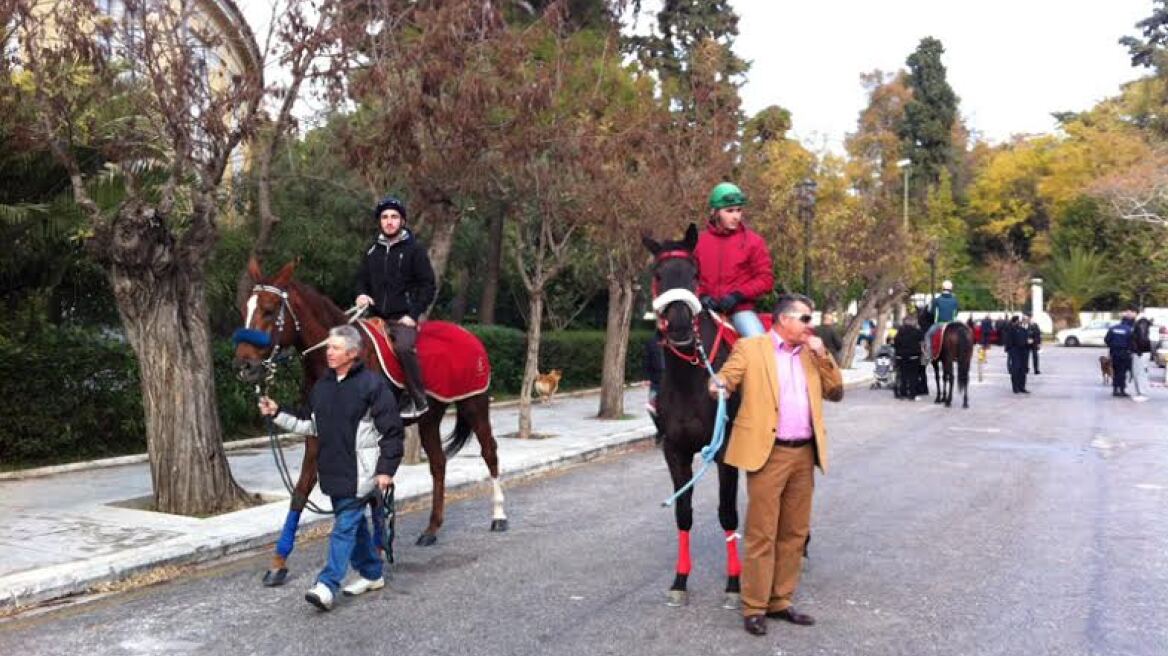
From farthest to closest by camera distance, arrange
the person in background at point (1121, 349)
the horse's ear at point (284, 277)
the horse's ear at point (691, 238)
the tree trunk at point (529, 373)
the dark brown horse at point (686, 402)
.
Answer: the person in background at point (1121, 349) → the tree trunk at point (529, 373) → the horse's ear at point (284, 277) → the horse's ear at point (691, 238) → the dark brown horse at point (686, 402)

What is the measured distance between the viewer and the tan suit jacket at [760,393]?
579 cm

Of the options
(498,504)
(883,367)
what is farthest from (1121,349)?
(498,504)

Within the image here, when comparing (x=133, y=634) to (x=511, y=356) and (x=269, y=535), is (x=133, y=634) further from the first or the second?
(x=511, y=356)

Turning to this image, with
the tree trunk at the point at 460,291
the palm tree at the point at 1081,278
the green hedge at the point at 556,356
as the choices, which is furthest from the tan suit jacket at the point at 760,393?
the palm tree at the point at 1081,278

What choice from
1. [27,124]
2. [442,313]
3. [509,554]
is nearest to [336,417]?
[509,554]

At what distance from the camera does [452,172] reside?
486 inches

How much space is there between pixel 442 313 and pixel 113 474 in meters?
18.9

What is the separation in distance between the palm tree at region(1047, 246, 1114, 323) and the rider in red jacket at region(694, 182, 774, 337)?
213 feet

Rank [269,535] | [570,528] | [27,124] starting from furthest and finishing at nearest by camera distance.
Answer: [27,124]
[570,528]
[269,535]

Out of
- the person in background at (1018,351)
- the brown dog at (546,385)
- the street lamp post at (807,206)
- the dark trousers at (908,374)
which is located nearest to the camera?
the brown dog at (546,385)

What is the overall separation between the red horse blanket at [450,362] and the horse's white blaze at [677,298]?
2878 mm

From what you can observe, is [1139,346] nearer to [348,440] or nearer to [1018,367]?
[1018,367]

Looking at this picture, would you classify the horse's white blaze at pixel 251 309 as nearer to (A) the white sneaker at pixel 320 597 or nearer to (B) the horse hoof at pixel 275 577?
(B) the horse hoof at pixel 275 577

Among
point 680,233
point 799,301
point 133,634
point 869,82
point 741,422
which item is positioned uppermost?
point 869,82
